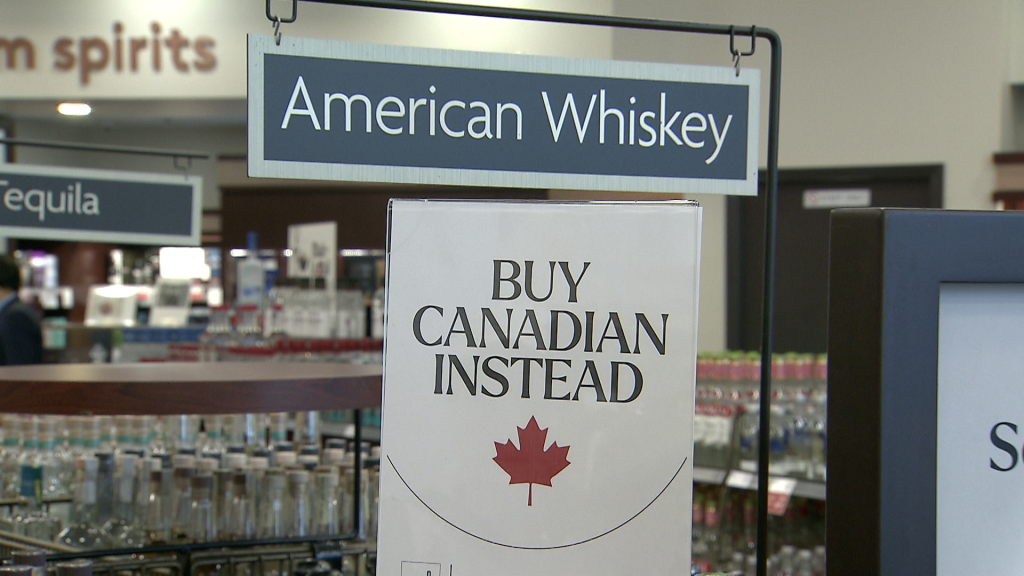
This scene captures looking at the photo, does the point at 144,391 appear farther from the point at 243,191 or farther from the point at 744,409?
the point at 243,191

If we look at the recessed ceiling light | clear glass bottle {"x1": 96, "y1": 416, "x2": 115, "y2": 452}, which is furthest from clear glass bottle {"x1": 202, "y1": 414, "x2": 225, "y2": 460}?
the recessed ceiling light

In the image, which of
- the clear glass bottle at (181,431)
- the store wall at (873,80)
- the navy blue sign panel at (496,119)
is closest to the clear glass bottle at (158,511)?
the clear glass bottle at (181,431)

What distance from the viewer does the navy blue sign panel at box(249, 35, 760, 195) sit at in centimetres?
95

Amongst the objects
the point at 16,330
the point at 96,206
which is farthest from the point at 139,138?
the point at 96,206

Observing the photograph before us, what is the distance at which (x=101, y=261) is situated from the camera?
1115 cm

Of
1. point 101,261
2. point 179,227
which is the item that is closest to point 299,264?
point 179,227

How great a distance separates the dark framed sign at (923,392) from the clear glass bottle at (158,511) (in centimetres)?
188

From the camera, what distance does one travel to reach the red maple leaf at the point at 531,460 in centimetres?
83

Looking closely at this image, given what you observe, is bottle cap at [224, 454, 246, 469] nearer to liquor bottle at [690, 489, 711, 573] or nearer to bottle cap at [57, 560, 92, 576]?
bottle cap at [57, 560, 92, 576]

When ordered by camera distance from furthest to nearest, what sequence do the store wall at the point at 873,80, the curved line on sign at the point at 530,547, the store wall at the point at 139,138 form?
the store wall at the point at 139,138
the store wall at the point at 873,80
the curved line on sign at the point at 530,547

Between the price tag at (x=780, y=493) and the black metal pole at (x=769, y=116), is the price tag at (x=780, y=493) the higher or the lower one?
the lower one

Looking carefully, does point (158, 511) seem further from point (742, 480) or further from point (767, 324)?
point (742, 480)

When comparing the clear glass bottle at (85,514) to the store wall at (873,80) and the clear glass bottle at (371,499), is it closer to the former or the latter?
Result: the clear glass bottle at (371,499)

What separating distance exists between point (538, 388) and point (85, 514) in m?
1.83
